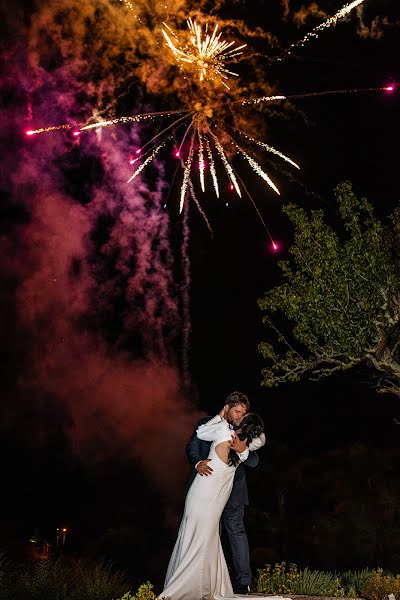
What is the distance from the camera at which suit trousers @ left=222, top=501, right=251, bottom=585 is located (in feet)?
27.9

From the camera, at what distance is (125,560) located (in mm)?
20938

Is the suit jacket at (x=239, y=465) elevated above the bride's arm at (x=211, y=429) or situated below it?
below

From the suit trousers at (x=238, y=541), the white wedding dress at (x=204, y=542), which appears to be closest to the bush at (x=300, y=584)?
the suit trousers at (x=238, y=541)

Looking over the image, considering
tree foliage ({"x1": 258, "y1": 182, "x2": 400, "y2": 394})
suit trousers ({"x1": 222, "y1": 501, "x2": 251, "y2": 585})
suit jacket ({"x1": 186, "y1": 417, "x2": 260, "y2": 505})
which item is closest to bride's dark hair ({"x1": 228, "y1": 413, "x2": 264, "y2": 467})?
suit jacket ({"x1": 186, "y1": 417, "x2": 260, "y2": 505})

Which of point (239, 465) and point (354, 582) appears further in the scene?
point (354, 582)

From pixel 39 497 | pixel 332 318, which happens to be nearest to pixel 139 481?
pixel 39 497

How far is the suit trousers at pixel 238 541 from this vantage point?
851 cm

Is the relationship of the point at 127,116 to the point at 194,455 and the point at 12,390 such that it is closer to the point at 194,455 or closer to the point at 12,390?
the point at 194,455

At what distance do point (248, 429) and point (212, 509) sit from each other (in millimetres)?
1074

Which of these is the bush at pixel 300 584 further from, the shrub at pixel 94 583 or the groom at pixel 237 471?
the shrub at pixel 94 583

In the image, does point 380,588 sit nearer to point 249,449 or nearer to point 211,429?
point 249,449

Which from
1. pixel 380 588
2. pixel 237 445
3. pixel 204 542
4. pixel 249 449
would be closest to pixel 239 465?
pixel 249 449

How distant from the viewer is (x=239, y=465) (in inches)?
345

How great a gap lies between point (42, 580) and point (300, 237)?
34.8 feet
